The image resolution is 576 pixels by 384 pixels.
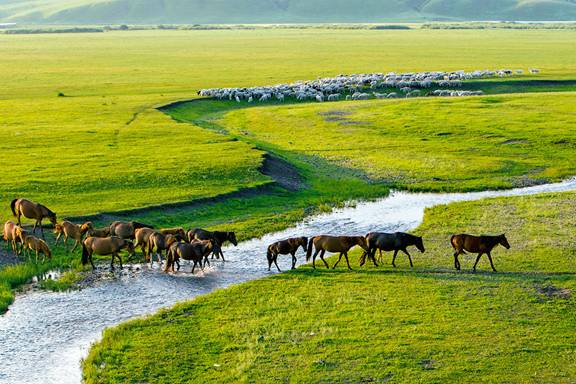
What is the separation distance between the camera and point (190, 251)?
22016mm

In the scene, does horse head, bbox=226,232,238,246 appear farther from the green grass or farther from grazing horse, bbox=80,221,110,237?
grazing horse, bbox=80,221,110,237

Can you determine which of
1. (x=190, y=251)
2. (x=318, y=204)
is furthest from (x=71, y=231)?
(x=318, y=204)

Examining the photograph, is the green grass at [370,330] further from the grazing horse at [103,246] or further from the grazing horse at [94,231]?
the grazing horse at [94,231]

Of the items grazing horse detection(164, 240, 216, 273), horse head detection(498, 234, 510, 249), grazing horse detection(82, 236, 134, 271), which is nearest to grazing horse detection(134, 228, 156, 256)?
grazing horse detection(82, 236, 134, 271)

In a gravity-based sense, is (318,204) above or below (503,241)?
above

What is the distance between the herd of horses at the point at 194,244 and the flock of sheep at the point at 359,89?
4016cm

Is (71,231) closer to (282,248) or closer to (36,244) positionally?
(36,244)

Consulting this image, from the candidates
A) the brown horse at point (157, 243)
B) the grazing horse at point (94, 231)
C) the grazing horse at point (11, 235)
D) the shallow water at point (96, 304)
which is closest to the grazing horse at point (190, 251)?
the shallow water at point (96, 304)

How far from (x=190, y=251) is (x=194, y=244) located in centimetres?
23

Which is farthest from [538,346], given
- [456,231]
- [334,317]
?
[456,231]

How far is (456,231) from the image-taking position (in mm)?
26281

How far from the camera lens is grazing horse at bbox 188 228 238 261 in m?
23.3

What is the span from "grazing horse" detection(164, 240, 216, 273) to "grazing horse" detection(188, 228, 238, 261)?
86cm

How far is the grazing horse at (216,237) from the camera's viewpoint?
2330 centimetres
